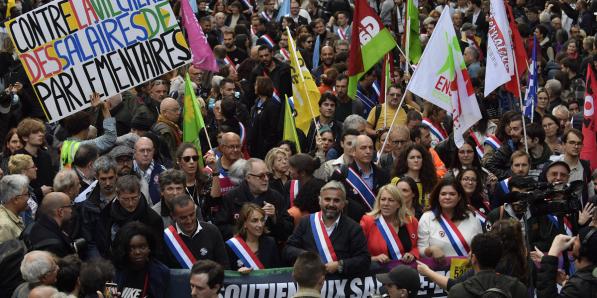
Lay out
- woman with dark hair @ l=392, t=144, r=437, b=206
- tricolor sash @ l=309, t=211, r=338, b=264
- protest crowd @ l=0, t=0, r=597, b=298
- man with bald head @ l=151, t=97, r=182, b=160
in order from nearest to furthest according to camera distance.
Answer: protest crowd @ l=0, t=0, r=597, b=298 < tricolor sash @ l=309, t=211, r=338, b=264 < woman with dark hair @ l=392, t=144, r=437, b=206 < man with bald head @ l=151, t=97, r=182, b=160

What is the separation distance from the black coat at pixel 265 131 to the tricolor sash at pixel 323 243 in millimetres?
5473

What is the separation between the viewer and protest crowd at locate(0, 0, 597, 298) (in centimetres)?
988

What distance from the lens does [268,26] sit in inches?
917

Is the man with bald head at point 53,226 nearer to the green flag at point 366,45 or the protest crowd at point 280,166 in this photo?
the protest crowd at point 280,166

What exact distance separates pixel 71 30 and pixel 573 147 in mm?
5085

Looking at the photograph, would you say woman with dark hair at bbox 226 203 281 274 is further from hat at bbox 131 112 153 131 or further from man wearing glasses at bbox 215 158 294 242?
hat at bbox 131 112 153 131

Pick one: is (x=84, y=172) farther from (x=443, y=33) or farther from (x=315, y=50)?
(x=315, y=50)

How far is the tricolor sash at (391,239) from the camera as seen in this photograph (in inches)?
442

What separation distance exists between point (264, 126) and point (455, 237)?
5371 millimetres

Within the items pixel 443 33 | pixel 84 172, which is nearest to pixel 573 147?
pixel 443 33

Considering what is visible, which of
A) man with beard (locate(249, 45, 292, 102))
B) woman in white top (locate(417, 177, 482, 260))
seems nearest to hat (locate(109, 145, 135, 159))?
woman in white top (locate(417, 177, 482, 260))

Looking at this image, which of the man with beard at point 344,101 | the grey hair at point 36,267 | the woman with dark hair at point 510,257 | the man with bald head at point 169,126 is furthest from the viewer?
the man with beard at point 344,101

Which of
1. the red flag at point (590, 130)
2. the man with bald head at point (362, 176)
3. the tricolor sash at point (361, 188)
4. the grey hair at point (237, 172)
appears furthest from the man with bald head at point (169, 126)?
the red flag at point (590, 130)

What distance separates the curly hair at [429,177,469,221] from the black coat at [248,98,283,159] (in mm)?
4878
